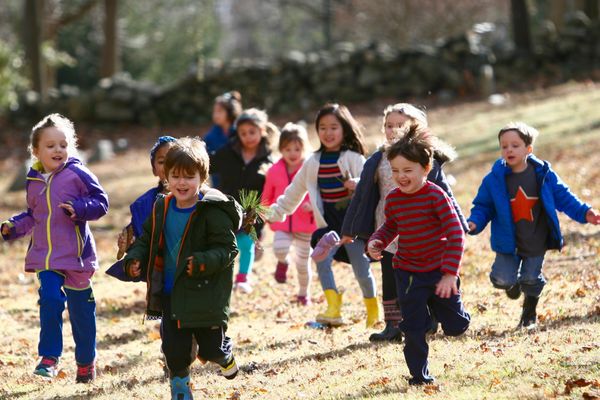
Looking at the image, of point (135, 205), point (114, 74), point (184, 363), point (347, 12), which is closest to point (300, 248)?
point (135, 205)

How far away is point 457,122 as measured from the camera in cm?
2266

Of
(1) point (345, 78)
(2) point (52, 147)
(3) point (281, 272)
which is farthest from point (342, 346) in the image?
(1) point (345, 78)

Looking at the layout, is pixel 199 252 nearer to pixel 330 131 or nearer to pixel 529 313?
pixel 330 131

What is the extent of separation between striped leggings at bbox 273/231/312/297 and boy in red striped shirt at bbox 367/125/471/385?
382cm

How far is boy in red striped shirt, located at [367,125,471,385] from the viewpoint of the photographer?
6004 millimetres

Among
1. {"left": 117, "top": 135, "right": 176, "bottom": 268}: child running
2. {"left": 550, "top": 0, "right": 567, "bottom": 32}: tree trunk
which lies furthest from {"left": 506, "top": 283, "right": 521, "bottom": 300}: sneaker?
{"left": 550, "top": 0, "right": 567, "bottom": 32}: tree trunk

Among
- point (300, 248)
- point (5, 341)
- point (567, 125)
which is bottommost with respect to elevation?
point (5, 341)

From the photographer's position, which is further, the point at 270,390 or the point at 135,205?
the point at 135,205

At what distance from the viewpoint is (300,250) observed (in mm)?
10023

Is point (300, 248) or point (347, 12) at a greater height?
point (347, 12)

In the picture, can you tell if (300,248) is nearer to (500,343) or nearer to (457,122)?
(500,343)

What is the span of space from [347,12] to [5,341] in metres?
37.6

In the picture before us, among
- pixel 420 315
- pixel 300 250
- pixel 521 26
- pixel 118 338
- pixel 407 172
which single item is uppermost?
pixel 521 26

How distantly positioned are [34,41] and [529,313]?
2431 cm
